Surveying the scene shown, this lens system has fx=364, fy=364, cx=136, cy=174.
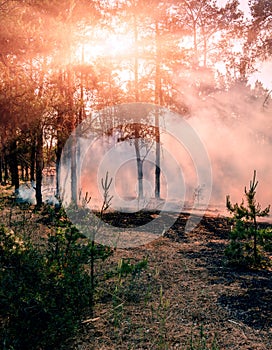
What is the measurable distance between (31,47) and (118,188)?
2089cm

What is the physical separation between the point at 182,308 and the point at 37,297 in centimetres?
216

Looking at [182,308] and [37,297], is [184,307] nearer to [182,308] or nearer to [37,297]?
[182,308]

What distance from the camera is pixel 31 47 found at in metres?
12.7

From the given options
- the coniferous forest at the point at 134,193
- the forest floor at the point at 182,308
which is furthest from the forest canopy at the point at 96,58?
the forest floor at the point at 182,308

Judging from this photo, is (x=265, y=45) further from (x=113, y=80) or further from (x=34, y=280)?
(x=34, y=280)

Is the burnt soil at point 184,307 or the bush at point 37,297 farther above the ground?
the bush at point 37,297

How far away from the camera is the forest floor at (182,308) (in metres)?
4.19

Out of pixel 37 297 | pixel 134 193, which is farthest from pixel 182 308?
pixel 134 193

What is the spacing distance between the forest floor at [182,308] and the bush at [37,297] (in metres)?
0.31

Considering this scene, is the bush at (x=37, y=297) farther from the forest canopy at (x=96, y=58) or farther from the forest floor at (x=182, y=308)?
the forest canopy at (x=96, y=58)

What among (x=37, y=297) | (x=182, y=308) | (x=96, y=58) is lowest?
(x=182, y=308)

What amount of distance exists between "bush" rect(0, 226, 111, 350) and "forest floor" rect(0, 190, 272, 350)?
0.31 metres

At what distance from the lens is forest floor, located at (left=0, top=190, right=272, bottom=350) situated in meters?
4.19

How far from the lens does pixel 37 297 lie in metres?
3.90
